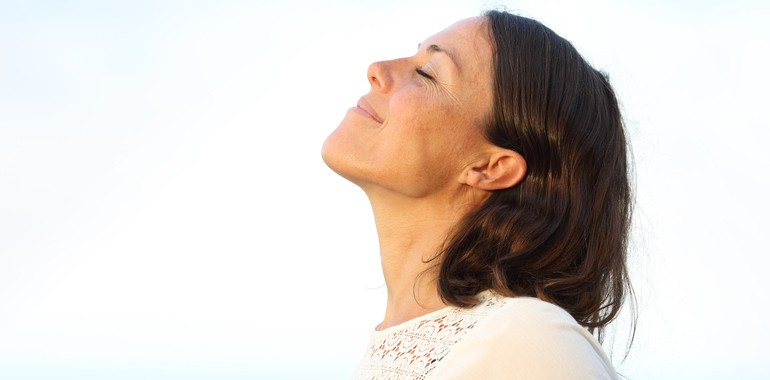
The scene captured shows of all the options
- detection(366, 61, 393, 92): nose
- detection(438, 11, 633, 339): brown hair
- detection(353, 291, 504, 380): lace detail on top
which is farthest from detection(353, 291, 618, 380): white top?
detection(366, 61, 393, 92): nose

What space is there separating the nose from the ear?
0.38m

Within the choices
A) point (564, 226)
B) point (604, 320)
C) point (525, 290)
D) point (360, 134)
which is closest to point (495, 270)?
point (525, 290)

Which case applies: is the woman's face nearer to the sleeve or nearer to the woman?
the woman

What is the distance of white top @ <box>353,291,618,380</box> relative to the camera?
181 centimetres

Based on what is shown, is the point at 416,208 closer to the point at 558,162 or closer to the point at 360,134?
the point at 360,134

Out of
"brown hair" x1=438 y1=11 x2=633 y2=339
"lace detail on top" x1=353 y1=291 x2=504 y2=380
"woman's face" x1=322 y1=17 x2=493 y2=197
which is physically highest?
"woman's face" x1=322 y1=17 x2=493 y2=197

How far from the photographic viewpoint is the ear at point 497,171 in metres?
2.59

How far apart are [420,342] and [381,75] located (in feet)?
2.92

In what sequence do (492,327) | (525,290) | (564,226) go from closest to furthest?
(492,327), (525,290), (564,226)

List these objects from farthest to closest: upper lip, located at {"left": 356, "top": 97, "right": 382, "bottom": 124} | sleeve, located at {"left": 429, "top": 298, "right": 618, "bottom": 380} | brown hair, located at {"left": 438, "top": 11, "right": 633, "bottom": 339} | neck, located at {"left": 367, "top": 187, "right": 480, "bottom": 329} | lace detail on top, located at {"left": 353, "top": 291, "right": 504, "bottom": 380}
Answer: upper lip, located at {"left": 356, "top": 97, "right": 382, "bottom": 124}, neck, located at {"left": 367, "top": 187, "right": 480, "bottom": 329}, brown hair, located at {"left": 438, "top": 11, "right": 633, "bottom": 339}, lace detail on top, located at {"left": 353, "top": 291, "right": 504, "bottom": 380}, sleeve, located at {"left": 429, "top": 298, "right": 618, "bottom": 380}

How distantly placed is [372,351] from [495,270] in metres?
0.48

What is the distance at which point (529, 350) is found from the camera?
185 cm

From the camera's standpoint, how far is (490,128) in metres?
2.62

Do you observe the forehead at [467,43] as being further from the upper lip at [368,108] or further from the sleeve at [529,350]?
the sleeve at [529,350]
